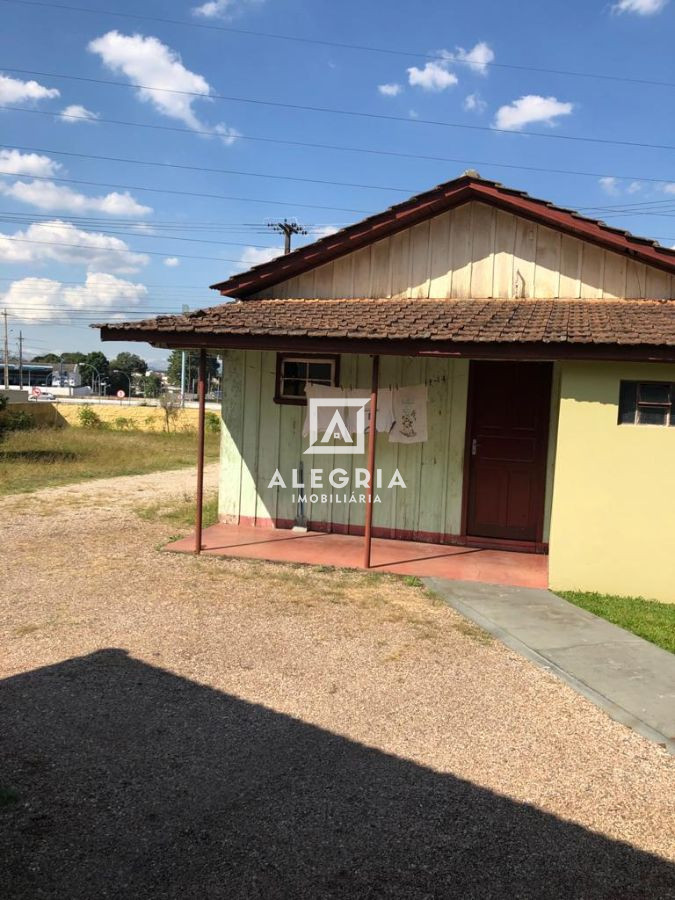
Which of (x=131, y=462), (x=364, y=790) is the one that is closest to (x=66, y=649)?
(x=364, y=790)

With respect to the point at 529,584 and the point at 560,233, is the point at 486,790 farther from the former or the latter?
the point at 560,233

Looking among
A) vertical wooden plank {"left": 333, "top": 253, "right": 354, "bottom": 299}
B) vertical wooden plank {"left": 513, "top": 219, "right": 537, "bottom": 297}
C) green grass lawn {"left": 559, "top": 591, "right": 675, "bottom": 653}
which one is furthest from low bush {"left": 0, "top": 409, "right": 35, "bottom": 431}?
green grass lawn {"left": 559, "top": 591, "right": 675, "bottom": 653}

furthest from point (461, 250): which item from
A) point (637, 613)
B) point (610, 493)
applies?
point (637, 613)

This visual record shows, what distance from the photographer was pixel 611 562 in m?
6.38

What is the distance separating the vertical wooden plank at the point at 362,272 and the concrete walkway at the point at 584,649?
13.9 ft

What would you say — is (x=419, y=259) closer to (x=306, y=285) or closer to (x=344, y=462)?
(x=306, y=285)

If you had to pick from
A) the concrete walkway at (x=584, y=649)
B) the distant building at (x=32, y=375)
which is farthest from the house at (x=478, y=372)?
the distant building at (x=32, y=375)

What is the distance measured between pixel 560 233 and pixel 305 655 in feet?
20.8

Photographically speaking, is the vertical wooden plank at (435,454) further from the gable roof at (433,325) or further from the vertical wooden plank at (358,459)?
the gable roof at (433,325)

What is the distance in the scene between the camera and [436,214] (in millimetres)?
8500

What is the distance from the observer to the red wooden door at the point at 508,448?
26.2 ft

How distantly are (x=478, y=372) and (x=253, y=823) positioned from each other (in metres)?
6.40

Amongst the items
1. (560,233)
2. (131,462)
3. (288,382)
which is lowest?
(131,462)

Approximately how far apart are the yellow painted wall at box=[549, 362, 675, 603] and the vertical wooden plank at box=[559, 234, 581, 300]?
7.27ft
